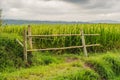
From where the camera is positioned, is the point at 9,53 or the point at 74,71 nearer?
the point at 74,71

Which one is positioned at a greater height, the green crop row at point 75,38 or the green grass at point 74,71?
the green crop row at point 75,38

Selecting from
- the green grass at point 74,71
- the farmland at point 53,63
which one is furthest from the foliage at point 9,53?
the green grass at point 74,71

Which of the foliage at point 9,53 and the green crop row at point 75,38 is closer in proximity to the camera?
the foliage at point 9,53

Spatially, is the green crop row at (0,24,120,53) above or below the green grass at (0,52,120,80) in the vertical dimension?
above

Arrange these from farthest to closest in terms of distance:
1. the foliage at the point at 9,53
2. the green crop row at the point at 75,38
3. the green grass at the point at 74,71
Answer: the green crop row at the point at 75,38 < the foliage at the point at 9,53 < the green grass at the point at 74,71

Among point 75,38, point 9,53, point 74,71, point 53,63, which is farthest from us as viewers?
point 75,38

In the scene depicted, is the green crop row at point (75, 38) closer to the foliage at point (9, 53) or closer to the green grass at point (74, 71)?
the green grass at point (74, 71)

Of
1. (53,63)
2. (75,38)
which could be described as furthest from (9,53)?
(75,38)

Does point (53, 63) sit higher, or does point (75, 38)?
point (75, 38)

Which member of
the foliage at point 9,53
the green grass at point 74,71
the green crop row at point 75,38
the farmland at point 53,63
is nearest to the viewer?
the green grass at point 74,71

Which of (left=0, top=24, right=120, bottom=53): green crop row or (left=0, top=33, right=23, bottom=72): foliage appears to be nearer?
(left=0, top=33, right=23, bottom=72): foliage

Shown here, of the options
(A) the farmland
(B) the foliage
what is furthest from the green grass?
(B) the foliage

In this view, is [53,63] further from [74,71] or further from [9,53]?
[74,71]

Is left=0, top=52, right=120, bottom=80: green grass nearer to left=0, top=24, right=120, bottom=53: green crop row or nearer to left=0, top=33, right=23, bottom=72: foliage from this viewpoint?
left=0, top=33, right=23, bottom=72: foliage
